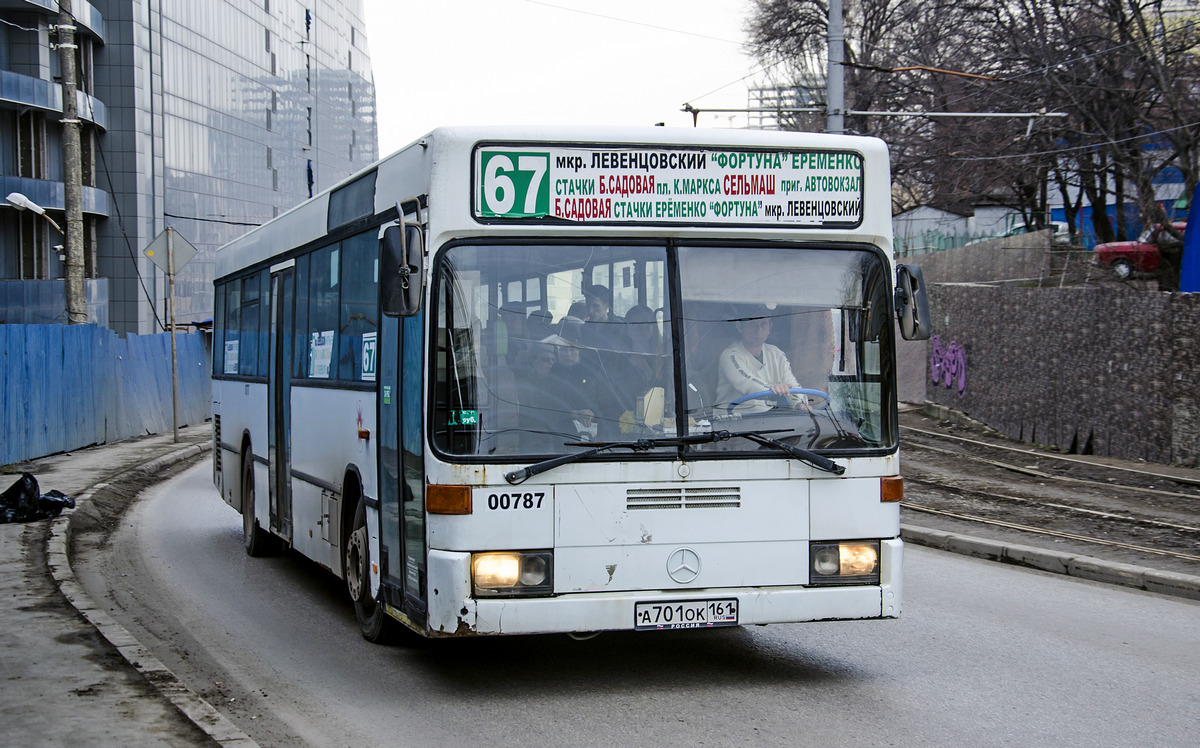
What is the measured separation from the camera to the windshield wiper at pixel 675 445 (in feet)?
20.2

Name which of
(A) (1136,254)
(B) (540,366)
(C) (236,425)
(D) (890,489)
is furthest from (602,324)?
(A) (1136,254)

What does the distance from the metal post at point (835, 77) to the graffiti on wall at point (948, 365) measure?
9.29 m

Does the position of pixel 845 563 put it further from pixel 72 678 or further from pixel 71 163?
pixel 71 163

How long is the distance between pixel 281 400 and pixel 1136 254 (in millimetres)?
28309

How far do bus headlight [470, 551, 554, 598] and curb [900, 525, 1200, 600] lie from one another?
18.6ft

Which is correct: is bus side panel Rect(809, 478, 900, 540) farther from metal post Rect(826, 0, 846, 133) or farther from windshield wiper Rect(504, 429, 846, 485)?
metal post Rect(826, 0, 846, 133)

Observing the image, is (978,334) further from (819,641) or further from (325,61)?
(325,61)

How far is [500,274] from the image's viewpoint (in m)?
6.30

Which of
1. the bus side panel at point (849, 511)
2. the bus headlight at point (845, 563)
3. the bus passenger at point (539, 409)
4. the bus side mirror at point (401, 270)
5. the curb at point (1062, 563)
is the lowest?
the curb at point (1062, 563)

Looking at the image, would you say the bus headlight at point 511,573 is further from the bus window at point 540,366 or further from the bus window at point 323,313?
the bus window at point 323,313

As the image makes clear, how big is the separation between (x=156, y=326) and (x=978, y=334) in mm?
34930

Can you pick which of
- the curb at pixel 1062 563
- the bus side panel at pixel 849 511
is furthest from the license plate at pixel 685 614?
the curb at pixel 1062 563

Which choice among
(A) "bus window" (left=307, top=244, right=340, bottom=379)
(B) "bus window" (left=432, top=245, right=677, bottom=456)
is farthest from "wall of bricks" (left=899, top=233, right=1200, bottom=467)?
(B) "bus window" (left=432, top=245, right=677, bottom=456)

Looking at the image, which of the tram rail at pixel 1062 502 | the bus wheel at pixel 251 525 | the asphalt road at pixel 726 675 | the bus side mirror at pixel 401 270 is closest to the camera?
the asphalt road at pixel 726 675
